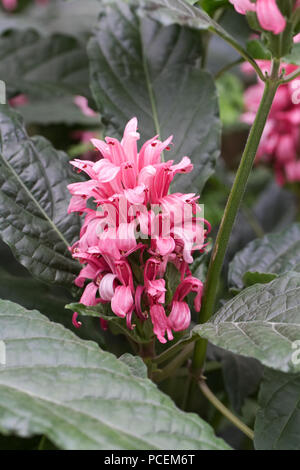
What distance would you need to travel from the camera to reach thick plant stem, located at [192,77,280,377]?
0.46m

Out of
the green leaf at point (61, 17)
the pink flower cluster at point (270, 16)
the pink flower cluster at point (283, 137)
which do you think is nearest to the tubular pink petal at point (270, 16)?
the pink flower cluster at point (270, 16)

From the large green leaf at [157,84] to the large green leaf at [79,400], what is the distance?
0.26m

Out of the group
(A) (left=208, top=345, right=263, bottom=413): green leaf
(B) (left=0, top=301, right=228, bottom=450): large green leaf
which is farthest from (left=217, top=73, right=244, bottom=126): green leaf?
(B) (left=0, top=301, right=228, bottom=450): large green leaf

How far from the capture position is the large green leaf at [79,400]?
1.06ft

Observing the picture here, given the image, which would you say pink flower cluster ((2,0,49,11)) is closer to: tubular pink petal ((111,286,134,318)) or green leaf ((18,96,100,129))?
green leaf ((18,96,100,129))

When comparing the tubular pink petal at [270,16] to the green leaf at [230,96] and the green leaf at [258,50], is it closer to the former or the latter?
the green leaf at [258,50]

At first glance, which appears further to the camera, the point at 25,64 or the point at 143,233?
the point at 25,64

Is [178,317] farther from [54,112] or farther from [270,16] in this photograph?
[54,112]

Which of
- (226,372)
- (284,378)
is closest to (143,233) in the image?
(284,378)

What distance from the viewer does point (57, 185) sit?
602 mm

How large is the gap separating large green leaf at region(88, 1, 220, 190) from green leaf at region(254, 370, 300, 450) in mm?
220

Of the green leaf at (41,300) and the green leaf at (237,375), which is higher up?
the green leaf at (41,300)
